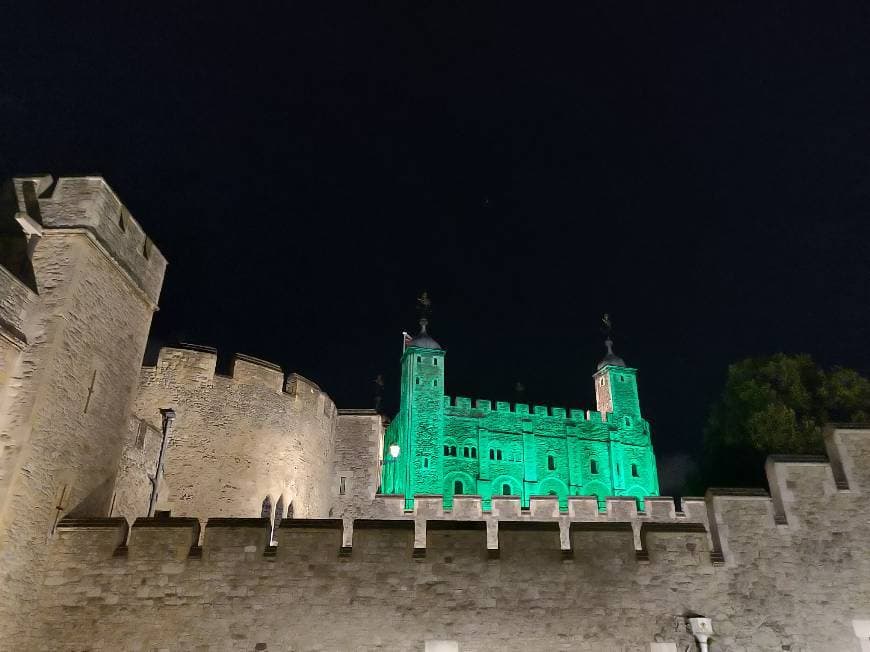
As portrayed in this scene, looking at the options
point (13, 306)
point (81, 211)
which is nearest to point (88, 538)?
point (13, 306)

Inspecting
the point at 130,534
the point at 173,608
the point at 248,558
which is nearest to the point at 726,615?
the point at 248,558

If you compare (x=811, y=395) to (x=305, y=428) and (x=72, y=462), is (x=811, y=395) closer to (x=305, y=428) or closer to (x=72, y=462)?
(x=305, y=428)

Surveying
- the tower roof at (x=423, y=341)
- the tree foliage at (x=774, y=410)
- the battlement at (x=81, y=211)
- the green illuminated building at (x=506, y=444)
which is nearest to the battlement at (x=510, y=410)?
the green illuminated building at (x=506, y=444)

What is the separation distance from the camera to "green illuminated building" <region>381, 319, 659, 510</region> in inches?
2379

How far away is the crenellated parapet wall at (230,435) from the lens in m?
13.1

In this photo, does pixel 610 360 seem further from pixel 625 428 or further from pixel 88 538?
pixel 88 538

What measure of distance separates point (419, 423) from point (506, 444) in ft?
32.2

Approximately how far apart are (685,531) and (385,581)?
402 cm

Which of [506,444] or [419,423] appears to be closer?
[419,423]

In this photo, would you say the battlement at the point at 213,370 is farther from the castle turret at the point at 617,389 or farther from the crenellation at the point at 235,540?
the castle turret at the point at 617,389

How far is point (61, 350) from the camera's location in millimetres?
8664

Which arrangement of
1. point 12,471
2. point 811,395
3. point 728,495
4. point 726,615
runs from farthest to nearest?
point 811,395 → point 728,495 → point 726,615 → point 12,471

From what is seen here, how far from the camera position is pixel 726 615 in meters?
8.36

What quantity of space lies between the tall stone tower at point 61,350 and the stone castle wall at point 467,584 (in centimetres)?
68
